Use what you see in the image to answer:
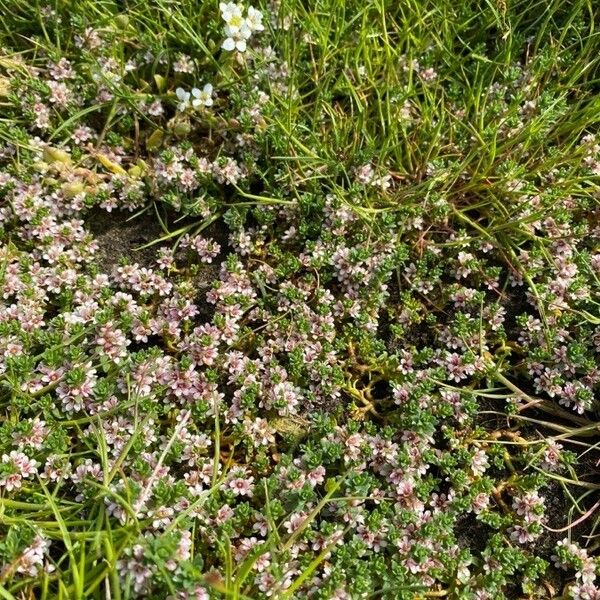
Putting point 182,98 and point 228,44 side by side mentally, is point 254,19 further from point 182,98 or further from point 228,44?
point 182,98

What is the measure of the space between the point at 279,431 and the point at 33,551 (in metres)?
1.03

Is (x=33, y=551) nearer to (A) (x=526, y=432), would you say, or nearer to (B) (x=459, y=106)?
(A) (x=526, y=432)

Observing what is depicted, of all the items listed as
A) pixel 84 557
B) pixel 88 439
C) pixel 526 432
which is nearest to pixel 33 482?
pixel 88 439

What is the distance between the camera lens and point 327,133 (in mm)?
3453

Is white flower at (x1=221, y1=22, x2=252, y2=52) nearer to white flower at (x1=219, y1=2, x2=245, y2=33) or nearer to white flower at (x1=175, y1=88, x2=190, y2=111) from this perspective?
white flower at (x1=219, y1=2, x2=245, y2=33)

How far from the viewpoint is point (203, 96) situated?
341 cm

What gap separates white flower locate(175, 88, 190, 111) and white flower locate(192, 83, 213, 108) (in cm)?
4

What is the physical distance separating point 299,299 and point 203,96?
1134 millimetres

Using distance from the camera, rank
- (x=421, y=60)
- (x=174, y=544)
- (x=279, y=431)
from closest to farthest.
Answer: (x=174, y=544), (x=279, y=431), (x=421, y=60)

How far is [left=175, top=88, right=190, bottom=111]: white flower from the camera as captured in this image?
11.1 feet

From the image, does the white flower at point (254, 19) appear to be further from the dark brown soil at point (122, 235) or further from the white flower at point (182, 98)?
the dark brown soil at point (122, 235)

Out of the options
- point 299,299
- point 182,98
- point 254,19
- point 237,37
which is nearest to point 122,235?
point 182,98

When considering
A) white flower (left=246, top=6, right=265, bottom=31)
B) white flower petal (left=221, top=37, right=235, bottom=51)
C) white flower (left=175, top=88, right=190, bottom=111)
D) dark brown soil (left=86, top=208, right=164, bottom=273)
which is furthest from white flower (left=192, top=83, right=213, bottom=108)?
dark brown soil (left=86, top=208, right=164, bottom=273)

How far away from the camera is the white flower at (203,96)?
3377 mm
